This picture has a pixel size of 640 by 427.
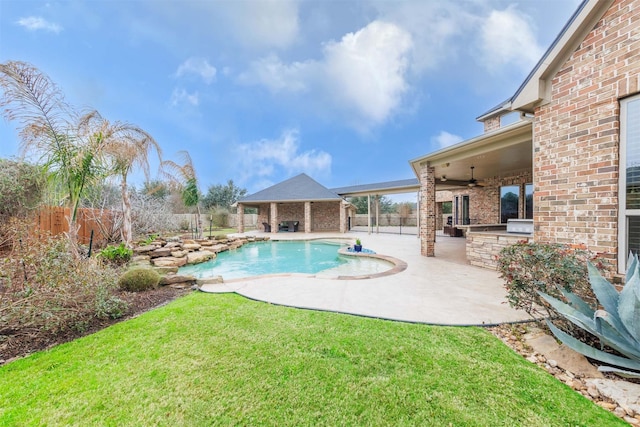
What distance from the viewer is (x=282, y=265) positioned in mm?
9906

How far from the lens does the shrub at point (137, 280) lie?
17.5 ft

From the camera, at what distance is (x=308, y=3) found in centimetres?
1329

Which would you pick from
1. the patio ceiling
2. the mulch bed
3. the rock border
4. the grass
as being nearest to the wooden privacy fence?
the mulch bed

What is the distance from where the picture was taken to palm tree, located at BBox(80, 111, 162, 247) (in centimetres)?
582

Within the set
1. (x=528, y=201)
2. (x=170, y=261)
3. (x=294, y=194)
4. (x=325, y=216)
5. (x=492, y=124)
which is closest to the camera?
(x=170, y=261)

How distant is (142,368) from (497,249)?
8.21 meters

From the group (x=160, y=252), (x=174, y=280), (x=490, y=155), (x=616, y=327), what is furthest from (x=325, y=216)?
(x=616, y=327)

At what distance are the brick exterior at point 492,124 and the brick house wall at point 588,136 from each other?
12799 mm

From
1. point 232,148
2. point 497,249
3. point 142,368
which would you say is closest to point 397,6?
point 497,249

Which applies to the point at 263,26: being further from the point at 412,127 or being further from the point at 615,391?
the point at 412,127

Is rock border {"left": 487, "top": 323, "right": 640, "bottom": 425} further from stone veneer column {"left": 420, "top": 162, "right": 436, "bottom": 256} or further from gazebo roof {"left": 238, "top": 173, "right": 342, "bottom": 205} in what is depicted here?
gazebo roof {"left": 238, "top": 173, "right": 342, "bottom": 205}

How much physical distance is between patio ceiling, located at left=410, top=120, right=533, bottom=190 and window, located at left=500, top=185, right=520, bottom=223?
94 cm

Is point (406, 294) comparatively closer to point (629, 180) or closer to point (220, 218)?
point (629, 180)

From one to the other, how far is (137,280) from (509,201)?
15761 millimetres
